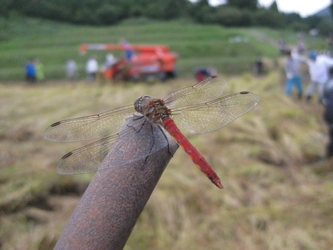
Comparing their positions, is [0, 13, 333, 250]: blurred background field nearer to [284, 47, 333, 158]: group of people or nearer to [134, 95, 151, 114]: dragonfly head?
[284, 47, 333, 158]: group of people

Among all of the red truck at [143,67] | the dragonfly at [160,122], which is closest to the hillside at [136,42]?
the red truck at [143,67]

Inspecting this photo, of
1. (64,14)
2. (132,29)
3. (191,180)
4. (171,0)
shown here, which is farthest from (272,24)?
(191,180)

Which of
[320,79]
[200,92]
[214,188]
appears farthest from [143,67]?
[200,92]

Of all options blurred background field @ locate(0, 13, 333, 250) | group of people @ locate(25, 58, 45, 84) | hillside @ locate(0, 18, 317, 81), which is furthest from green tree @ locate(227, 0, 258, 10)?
blurred background field @ locate(0, 13, 333, 250)

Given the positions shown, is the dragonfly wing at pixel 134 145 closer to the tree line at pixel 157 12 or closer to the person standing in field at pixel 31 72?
the person standing in field at pixel 31 72

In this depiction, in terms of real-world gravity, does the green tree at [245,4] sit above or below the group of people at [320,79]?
below

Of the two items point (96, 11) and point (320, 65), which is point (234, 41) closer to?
point (96, 11)

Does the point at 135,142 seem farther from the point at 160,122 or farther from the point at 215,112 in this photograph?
the point at 215,112
